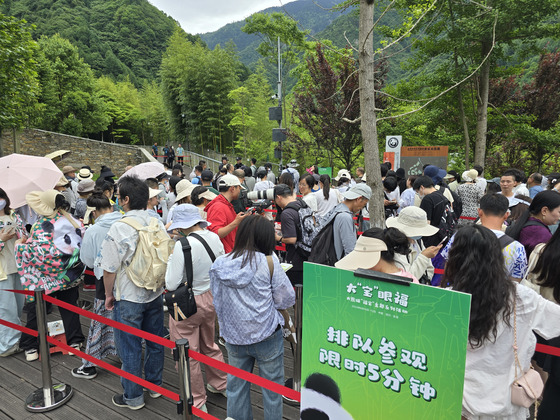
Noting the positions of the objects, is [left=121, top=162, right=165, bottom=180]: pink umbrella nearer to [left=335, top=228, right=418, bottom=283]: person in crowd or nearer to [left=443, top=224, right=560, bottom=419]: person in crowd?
[left=335, top=228, right=418, bottom=283]: person in crowd

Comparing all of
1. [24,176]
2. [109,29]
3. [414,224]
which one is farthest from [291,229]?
[109,29]

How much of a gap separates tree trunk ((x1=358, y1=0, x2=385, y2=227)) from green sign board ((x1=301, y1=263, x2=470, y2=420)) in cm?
293

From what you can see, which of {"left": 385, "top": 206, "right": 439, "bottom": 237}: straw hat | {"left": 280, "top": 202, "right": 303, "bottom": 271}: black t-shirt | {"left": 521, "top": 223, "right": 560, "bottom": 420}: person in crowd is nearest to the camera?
{"left": 521, "top": 223, "right": 560, "bottom": 420}: person in crowd

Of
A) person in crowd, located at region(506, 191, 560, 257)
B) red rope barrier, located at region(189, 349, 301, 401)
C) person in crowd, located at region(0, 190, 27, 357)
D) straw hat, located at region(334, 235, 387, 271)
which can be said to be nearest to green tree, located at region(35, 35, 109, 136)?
→ person in crowd, located at region(0, 190, 27, 357)

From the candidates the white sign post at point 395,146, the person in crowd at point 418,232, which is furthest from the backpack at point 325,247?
the white sign post at point 395,146

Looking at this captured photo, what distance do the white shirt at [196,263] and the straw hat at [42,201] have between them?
1.59 m

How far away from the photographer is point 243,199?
4742mm

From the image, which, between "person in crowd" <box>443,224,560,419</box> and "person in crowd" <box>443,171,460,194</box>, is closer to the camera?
"person in crowd" <box>443,224,560,419</box>

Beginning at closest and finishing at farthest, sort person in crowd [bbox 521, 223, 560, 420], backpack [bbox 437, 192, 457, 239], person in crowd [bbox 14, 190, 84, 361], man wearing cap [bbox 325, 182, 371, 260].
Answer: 1. person in crowd [bbox 521, 223, 560, 420]
2. man wearing cap [bbox 325, 182, 371, 260]
3. person in crowd [bbox 14, 190, 84, 361]
4. backpack [bbox 437, 192, 457, 239]

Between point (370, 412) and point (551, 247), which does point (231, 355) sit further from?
point (551, 247)

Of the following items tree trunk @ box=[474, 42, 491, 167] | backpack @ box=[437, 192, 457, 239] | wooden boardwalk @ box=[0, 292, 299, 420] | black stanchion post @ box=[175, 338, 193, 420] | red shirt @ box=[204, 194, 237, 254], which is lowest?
wooden boardwalk @ box=[0, 292, 299, 420]

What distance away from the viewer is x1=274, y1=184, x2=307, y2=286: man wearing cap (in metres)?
3.78

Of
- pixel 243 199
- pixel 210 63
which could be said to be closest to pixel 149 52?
pixel 210 63

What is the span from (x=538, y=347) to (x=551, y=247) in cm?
62
